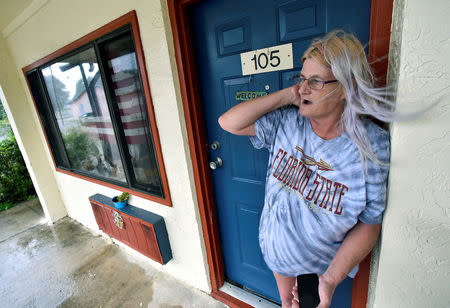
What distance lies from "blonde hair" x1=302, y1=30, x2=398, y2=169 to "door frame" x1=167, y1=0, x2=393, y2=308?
19 centimetres

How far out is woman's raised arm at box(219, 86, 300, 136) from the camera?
2.95 feet

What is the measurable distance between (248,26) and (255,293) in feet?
6.85

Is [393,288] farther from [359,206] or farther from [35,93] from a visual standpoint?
[35,93]

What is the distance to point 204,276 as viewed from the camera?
1.89m

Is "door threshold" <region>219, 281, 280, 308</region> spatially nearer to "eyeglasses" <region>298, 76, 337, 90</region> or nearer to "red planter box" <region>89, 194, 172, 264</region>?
"red planter box" <region>89, 194, 172, 264</region>

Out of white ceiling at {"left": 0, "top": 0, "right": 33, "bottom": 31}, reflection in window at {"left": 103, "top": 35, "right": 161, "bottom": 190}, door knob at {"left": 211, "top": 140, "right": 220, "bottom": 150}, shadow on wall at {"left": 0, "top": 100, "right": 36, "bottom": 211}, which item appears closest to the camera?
door knob at {"left": 211, "top": 140, "right": 220, "bottom": 150}

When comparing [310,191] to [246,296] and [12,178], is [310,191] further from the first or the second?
[12,178]

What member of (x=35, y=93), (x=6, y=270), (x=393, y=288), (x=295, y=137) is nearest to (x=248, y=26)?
(x=295, y=137)

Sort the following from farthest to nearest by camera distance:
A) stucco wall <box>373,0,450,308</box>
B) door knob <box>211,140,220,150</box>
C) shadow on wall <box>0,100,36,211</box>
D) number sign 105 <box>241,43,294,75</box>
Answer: shadow on wall <box>0,100,36,211</box> < door knob <box>211,140,220,150</box> < number sign 105 <box>241,43,294,75</box> < stucco wall <box>373,0,450,308</box>

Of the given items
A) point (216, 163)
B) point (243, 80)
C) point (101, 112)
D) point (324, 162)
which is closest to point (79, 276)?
point (101, 112)

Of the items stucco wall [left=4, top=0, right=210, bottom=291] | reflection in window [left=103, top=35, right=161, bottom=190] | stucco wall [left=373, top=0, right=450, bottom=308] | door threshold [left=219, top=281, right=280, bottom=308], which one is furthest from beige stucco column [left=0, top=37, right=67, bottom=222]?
stucco wall [left=373, top=0, right=450, bottom=308]

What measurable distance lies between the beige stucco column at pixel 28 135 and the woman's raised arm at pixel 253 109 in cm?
348

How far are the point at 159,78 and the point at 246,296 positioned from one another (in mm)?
1939

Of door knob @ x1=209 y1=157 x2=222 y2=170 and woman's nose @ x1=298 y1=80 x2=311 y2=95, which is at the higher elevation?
woman's nose @ x1=298 y1=80 x2=311 y2=95
